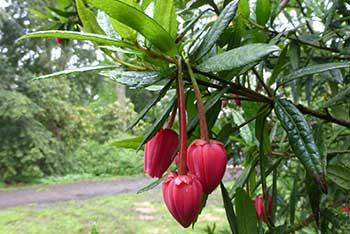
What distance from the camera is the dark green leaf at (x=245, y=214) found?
38 cm

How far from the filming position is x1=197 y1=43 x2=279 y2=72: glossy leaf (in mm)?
287

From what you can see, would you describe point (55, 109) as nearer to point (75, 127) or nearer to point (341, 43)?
point (75, 127)

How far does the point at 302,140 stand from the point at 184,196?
11 centimetres

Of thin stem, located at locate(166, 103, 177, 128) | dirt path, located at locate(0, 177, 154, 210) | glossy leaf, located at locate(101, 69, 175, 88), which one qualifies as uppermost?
glossy leaf, located at locate(101, 69, 175, 88)

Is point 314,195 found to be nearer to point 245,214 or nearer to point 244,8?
point 245,214

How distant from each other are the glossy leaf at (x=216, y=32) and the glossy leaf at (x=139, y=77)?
0.03 metres

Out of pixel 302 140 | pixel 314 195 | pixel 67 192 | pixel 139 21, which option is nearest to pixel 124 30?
pixel 139 21

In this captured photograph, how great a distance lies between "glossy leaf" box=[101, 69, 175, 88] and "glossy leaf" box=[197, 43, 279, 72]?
33 millimetres

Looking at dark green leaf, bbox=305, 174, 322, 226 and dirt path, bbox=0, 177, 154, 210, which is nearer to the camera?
dark green leaf, bbox=305, 174, 322, 226

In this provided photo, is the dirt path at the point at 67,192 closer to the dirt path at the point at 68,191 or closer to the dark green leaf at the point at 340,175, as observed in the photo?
the dirt path at the point at 68,191

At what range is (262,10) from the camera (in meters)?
0.56

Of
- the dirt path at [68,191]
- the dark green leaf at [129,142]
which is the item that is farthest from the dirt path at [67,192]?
the dark green leaf at [129,142]

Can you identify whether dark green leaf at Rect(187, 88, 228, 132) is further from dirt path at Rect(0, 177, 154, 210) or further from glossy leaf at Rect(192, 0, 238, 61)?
dirt path at Rect(0, 177, 154, 210)

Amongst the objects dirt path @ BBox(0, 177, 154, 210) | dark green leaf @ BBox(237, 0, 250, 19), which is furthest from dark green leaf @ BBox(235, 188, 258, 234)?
dirt path @ BBox(0, 177, 154, 210)
